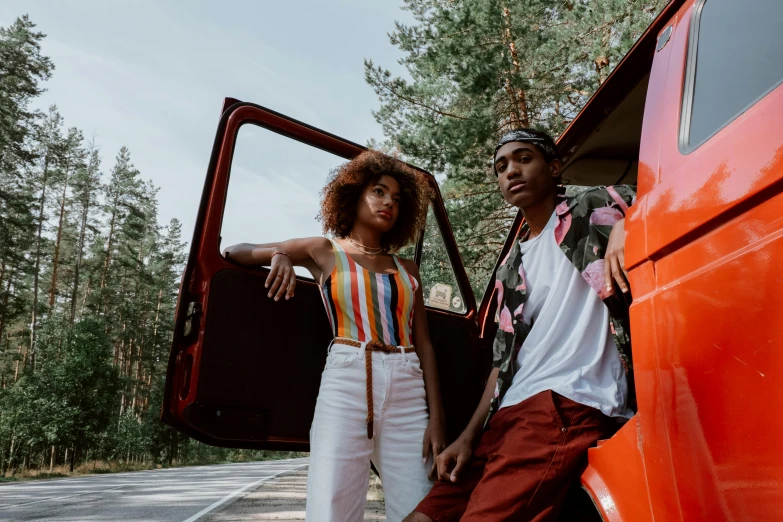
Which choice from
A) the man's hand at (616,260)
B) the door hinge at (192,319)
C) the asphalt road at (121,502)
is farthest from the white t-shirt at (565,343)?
the asphalt road at (121,502)

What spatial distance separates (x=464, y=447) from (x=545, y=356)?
42 centimetres

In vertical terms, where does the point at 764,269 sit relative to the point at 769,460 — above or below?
above

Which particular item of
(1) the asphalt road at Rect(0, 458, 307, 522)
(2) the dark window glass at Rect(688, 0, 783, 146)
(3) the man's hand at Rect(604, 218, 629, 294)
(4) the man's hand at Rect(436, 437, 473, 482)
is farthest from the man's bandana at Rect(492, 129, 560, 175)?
(1) the asphalt road at Rect(0, 458, 307, 522)

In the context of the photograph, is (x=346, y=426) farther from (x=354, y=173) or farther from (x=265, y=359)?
(x=354, y=173)

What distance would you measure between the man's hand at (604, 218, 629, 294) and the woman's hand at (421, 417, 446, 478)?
886 mm

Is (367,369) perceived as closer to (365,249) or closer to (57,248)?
(365,249)

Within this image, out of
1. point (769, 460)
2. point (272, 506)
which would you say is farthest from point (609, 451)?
point (272, 506)

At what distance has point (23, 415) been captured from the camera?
28250 millimetres

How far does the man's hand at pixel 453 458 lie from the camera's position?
5.89ft

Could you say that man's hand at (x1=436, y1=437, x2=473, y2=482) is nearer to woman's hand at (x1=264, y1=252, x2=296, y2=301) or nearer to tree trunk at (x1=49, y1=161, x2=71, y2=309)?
woman's hand at (x1=264, y1=252, x2=296, y2=301)

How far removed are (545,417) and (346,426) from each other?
73cm

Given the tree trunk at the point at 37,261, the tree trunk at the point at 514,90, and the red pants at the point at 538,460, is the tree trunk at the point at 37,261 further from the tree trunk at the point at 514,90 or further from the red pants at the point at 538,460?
the red pants at the point at 538,460

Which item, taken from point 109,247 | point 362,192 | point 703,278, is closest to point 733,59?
point 703,278

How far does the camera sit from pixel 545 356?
5.48ft
